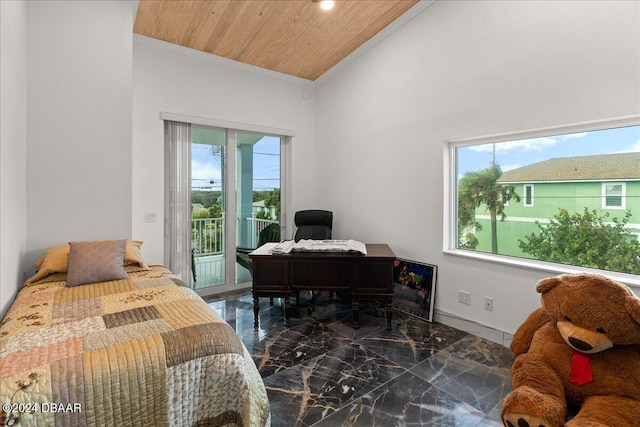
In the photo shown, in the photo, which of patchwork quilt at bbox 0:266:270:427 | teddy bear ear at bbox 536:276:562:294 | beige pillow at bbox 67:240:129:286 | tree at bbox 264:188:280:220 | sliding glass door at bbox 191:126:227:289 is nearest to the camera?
patchwork quilt at bbox 0:266:270:427

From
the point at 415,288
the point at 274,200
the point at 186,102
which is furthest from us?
the point at 274,200

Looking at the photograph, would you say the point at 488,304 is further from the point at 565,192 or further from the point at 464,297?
the point at 565,192

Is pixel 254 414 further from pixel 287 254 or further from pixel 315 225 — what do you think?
pixel 315 225

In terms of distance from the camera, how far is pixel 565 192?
90.0 inches

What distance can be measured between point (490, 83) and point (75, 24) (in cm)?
361

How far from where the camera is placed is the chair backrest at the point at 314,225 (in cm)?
374

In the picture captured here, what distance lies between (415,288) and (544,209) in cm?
136

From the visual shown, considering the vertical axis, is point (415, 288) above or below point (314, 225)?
below

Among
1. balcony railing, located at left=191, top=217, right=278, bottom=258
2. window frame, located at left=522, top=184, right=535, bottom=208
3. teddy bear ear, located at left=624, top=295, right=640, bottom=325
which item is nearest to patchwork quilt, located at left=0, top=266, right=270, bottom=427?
teddy bear ear, located at left=624, top=295, right=640, bottom=325

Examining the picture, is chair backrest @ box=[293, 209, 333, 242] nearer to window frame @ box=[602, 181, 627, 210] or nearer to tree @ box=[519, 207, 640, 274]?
tree @ box=[519, 207, 640, 274]

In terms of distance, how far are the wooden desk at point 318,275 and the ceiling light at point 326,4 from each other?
2.34 metres

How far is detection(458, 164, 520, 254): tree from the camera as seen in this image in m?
2.69

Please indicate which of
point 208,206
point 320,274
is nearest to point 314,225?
Answer: point 320,274

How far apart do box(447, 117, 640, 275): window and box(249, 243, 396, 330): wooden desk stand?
2.93ft
